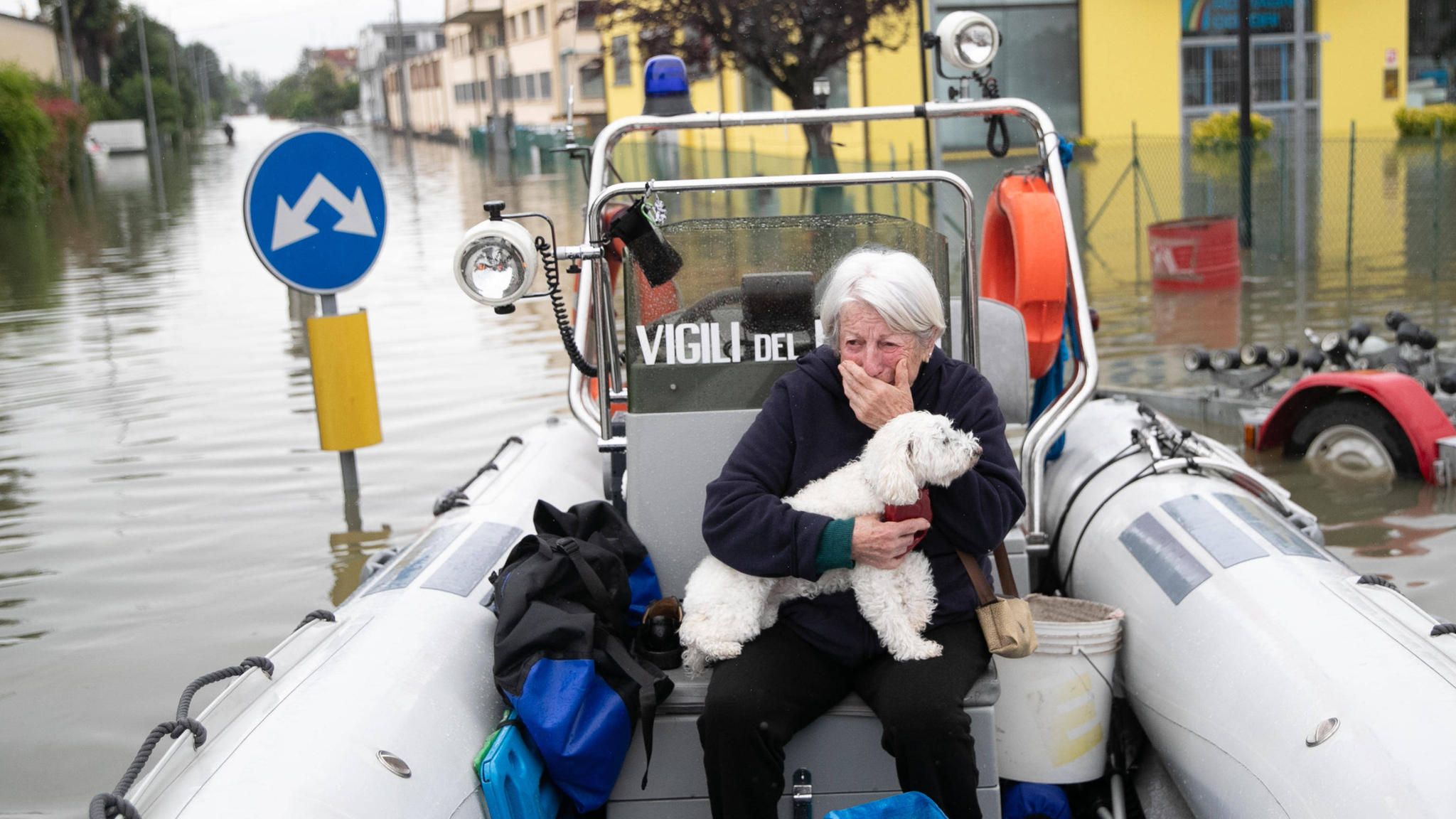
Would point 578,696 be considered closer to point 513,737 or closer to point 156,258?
point 513,737

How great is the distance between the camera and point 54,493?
788 cm

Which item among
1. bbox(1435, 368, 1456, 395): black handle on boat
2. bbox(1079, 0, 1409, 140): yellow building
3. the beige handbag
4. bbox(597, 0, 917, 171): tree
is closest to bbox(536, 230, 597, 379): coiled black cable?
the beige handbag

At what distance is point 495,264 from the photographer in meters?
3.59

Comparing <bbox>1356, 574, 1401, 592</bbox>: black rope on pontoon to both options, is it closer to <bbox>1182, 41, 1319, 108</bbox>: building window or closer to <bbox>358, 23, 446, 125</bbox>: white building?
<bbox>1182, 41, 1319, 108</bbox>: building window

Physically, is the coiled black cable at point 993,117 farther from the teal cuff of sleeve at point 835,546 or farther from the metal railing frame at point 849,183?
the teal cuff of sleeve at point 835,546

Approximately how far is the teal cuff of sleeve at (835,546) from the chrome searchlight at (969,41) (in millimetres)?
2183

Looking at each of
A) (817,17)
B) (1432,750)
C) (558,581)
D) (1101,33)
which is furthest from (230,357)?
(1101,33)

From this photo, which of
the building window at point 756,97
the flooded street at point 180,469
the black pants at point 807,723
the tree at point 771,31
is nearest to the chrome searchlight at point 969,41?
the black pants at point 807,723

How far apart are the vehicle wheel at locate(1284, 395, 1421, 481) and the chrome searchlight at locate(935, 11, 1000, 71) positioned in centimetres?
303

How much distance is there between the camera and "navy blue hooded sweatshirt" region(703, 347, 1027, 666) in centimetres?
309

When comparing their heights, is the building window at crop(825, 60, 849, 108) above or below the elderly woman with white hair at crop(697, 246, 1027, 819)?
above

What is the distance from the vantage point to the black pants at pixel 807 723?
2.93 meters

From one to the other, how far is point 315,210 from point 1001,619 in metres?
3.90

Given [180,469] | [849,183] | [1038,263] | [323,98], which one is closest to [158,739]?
[849,183]
